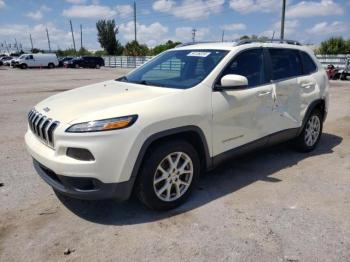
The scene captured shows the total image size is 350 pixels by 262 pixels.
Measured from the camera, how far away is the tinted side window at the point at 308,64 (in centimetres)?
537

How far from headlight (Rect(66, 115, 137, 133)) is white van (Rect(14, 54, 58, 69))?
4327 centimetres

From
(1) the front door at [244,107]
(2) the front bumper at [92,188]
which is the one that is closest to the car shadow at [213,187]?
(2) the front bumper at [92,188]

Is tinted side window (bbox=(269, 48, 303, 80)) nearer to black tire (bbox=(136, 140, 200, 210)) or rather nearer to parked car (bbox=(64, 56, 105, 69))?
black tire (bbox=(136, 140, 200, 210))

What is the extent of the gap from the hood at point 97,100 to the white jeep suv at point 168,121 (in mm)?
11

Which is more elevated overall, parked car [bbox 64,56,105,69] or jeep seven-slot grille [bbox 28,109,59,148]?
jeep seven-slot grille [bbox 28,109,59,148]

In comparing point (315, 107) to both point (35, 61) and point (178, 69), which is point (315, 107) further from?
point (35, 61)

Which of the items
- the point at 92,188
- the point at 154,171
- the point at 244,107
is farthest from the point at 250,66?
the point at 92,188

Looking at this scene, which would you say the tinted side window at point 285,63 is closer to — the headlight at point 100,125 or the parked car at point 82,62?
the headlight at point 100,125

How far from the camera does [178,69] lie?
4.34m

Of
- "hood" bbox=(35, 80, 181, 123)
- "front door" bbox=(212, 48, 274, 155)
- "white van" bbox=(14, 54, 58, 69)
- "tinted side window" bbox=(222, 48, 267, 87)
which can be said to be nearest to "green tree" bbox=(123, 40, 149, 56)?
"white van" bbox=(14, 54, 58, 69)

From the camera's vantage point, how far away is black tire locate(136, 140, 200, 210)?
3.27 m

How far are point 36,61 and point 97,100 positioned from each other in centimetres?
4354

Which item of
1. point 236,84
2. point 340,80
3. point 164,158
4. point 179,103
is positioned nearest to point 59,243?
point 164,158

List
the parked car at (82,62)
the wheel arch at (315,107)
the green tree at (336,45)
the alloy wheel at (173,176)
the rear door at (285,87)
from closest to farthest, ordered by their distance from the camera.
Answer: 1. the alloy wheel at (173,176)
2. the rear door at (285,87)
3. the wheel arch at (315,107)
4. the green tree at (336,45)
5. the parked car at (82,62)
